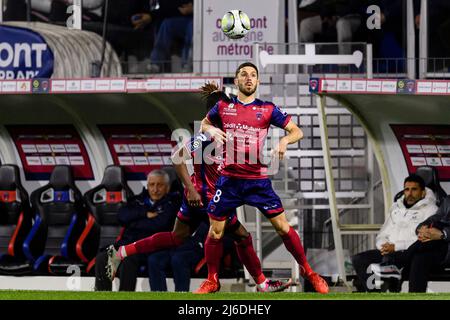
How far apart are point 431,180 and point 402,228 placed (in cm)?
74

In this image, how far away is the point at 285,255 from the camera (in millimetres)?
17641

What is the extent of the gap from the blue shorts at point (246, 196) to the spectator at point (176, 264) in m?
3.05

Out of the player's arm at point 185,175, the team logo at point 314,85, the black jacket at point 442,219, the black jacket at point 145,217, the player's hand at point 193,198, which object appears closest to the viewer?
the player's arm at point 185,175

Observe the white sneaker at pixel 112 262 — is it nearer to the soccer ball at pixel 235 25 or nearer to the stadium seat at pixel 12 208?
the soccer ball at pixel 235 25

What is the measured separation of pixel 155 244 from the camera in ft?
48.4

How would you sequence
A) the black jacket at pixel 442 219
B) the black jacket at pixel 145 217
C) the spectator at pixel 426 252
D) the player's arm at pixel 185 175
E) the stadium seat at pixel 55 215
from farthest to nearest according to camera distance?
the stadium seat at pixel 55 215
the black jacket at pixel 145 217
the black jacket at pixel 442 219
the spectator at pixel 426 252
the player's arm at pixel 185 175

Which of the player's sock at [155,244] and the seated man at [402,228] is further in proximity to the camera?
the seated man at [402,228]

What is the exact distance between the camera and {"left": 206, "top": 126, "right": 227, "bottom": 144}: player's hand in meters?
12.9

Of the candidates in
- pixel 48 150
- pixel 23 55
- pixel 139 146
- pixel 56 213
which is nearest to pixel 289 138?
pixel 139 146

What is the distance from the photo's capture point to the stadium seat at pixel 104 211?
1764cm

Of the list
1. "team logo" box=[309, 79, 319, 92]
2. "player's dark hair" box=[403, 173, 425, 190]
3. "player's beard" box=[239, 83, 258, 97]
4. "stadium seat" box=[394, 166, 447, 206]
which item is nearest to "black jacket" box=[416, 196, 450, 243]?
"player's dark hair" box=[403, 173, 425, 190]

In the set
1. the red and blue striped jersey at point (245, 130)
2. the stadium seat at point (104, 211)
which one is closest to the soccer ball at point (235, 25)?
the red and blue striped jersey at point (245, 130)

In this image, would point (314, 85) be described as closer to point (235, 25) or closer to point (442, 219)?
point (235, 25)
